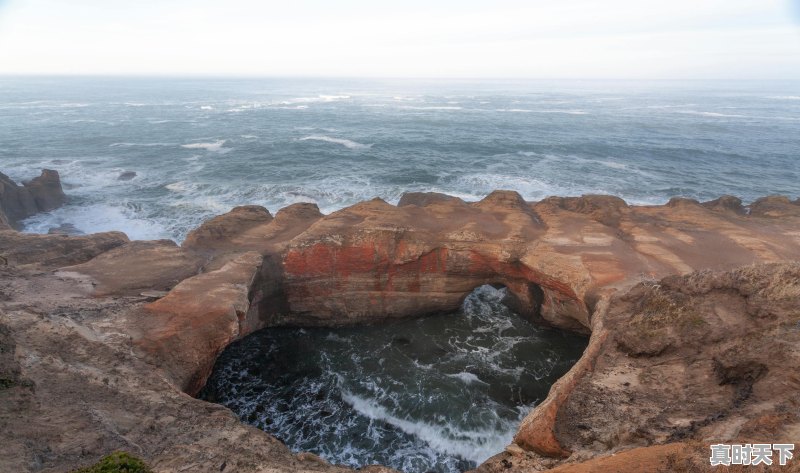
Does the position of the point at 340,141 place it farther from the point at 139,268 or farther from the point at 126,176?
the point at 139,268

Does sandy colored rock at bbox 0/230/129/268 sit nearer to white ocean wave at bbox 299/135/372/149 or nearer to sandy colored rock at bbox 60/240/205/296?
sandy colored rock at bbox 60/240/205/296

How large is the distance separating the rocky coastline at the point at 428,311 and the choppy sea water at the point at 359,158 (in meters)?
13.8

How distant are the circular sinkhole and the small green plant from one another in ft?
24.5

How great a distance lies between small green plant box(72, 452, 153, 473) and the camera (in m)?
6.79

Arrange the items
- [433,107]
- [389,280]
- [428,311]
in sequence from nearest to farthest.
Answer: [389,280]
[428,311]
[433,107]

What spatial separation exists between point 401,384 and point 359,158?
36.5 meters

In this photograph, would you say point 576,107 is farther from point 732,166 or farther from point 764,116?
point 732,166

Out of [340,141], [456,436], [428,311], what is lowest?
[456,436]

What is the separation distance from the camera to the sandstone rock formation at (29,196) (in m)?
30.1

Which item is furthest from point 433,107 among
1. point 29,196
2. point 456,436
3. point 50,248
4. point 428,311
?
point 456,436

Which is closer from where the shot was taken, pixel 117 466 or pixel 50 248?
pixel 117 466

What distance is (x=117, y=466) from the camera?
22.7ft

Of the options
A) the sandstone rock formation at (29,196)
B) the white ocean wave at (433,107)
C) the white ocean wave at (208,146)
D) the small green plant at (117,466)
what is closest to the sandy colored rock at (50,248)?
the small green plant at (117,466)

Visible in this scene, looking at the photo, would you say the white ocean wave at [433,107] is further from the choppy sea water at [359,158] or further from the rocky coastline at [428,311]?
the rocky coastline at [428,311]
